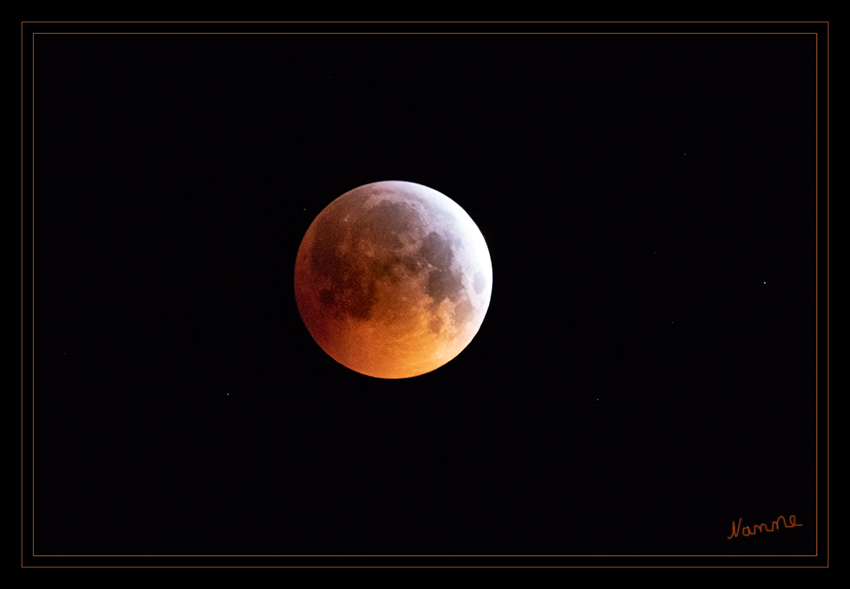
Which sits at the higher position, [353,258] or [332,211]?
[332,211]

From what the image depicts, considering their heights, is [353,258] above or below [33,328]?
above

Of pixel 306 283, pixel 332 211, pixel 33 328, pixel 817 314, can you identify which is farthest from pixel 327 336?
pixel 817 314

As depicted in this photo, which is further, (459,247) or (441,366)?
(441,366)

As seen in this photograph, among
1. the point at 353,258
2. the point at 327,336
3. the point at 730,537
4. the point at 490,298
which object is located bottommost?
the point at 730,537

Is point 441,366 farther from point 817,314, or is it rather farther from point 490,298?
point 817,314

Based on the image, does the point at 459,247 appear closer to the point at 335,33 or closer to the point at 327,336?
the point at 327,336

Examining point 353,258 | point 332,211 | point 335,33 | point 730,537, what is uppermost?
point 335,33

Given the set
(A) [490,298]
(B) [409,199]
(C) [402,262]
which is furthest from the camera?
(A) [490,298]

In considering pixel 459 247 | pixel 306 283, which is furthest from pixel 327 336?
pixel 459 247

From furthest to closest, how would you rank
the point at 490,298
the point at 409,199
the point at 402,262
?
the point at 490,298
the point at 409,199
the point at 402,262
